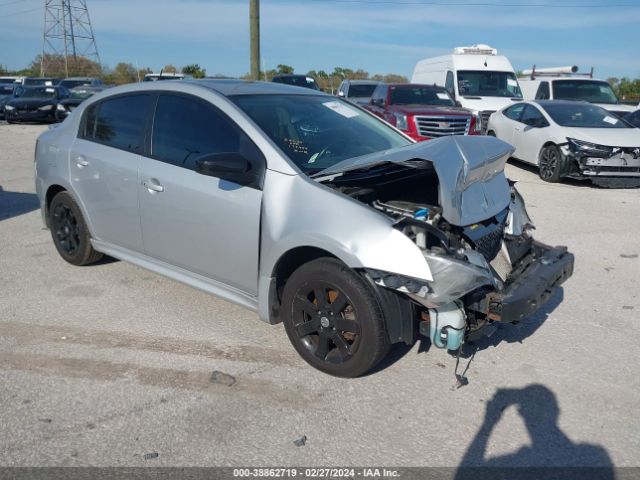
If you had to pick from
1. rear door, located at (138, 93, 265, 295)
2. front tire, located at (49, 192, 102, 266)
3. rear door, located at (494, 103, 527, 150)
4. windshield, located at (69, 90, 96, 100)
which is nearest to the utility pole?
rear door, located at (494, 103, 527, 150)

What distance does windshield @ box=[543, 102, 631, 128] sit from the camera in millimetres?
11281

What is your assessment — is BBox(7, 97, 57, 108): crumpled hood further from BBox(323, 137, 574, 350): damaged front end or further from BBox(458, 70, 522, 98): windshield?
BBox(323, 137, 574, 350): damaged front end

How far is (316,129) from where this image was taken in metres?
4.49

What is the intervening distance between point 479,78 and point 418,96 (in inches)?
148

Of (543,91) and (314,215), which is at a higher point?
(543,91)

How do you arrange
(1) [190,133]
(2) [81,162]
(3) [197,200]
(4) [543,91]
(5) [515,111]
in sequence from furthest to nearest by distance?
(4) [543,91] < (5) [515,111] < (2) [81,162] < (1) [190,133] < (3) [197,200]

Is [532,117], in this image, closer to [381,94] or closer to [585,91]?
[381,94]

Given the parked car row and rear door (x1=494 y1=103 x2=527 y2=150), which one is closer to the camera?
rear door (x1=494 y1=103 x2=527 y2=150)

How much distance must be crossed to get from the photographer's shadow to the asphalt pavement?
Result: 0.03 ft

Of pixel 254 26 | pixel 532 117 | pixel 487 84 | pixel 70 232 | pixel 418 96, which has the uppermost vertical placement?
pixel 254 26

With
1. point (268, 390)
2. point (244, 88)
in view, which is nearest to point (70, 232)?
point (244, 88)

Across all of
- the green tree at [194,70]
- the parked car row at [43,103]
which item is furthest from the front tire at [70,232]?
the green tree at [194,70]

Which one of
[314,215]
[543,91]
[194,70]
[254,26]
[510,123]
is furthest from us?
[194,70]

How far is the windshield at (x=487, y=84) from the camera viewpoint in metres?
16.4
